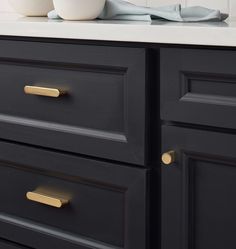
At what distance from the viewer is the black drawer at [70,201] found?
1.41 m

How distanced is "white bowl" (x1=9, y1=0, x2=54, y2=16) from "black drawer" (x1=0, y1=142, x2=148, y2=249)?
0.46 meters

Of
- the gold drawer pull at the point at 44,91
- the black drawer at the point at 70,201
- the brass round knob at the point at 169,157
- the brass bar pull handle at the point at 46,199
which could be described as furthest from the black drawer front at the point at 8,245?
the brass round knob at the point at 169,157

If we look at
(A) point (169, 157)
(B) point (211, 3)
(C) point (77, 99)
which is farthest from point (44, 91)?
(B) point (211, 3)

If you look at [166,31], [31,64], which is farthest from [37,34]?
[166,31]

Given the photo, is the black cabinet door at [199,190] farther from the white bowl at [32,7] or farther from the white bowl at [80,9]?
the white bowl at [32,7]

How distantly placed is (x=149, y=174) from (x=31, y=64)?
400 mm

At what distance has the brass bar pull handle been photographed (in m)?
1.51

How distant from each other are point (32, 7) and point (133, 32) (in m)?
0.65

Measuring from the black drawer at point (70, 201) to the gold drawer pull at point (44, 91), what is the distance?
145 millimetres

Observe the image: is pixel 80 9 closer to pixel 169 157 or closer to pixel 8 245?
pixel 169 157

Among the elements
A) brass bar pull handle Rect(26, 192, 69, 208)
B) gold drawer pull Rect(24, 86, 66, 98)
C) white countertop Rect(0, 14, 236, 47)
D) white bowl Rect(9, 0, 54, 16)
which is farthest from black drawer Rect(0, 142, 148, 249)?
white bowl Rect(9, 0, 54, 16)

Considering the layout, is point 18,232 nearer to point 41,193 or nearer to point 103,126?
point 41,193

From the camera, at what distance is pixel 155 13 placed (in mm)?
1530

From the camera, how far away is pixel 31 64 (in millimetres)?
1521
